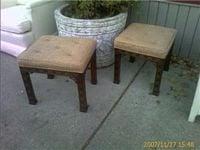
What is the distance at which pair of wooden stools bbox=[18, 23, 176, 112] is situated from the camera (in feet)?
4.88

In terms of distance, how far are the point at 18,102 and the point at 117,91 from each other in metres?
0.80

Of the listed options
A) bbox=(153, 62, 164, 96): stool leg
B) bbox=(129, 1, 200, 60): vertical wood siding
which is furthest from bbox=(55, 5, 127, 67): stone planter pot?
bbox=(153, 62, 164, 96): stool leg

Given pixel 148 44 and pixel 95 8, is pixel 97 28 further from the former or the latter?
pixel 148 44

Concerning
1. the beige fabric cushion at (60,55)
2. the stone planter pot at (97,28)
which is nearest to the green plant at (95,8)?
the stone planter pot at (97,28)

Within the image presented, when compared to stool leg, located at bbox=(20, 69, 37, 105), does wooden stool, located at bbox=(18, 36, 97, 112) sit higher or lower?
higher

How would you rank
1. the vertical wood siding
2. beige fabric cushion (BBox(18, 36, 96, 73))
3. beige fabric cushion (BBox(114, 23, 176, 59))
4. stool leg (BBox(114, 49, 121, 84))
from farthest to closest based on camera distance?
the vertical wood siding, stool leg (BBox(114, 49, 121, 84)), beige fabric cushion (BBox(114, 23, 176, 59)), beige fabric cushion (BBox(18, 36, 96, 73))

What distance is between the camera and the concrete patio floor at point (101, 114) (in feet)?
4.83

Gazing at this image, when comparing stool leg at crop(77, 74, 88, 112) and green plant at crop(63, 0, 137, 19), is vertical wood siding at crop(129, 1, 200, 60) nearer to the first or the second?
green plant at crop(63, 0, 137, 19)

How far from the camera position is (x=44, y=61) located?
58.6 inches

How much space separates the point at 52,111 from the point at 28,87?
0.25 m

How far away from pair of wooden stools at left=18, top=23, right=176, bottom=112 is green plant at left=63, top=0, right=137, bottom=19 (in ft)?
0.84

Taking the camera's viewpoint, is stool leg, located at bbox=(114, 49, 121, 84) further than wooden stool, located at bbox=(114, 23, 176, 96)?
Yes

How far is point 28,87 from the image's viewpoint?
1.68m

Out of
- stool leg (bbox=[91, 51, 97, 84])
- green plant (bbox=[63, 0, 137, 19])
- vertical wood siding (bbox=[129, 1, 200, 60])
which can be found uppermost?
green plant (bbox=[63, 0, 137, 19])
